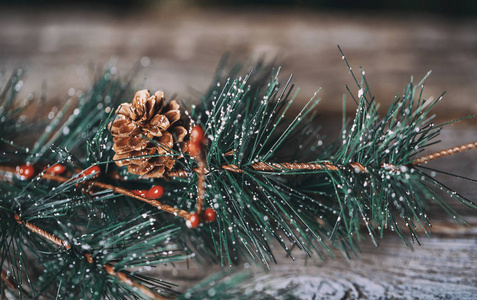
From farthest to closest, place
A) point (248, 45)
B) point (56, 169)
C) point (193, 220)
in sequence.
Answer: point (248, 45) → point (56, 169) → point (193, 220)

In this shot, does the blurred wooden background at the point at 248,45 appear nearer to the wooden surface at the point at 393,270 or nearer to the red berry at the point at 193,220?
the wooden surface at the point at 393,270

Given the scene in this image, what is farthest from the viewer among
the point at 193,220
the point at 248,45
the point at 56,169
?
the point at 248,45

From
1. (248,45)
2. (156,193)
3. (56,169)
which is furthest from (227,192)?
(248,45)

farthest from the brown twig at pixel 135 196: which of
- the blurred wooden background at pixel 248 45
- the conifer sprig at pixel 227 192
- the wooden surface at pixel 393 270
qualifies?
the blurred wooden background at pixel 248 45

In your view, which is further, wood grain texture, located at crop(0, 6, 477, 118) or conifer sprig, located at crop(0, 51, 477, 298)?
wood grain texture, located at crop(0, 6, 477, 118)

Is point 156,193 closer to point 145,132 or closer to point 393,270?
point 145,132

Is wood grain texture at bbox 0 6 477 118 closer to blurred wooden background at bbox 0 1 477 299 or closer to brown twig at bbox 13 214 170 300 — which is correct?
blurred wooden background at bbox 0 1 477 299

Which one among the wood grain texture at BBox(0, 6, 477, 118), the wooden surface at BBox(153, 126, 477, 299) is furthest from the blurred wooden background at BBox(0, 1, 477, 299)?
the wooden surface at BBox(153, 126, 477, 299)
